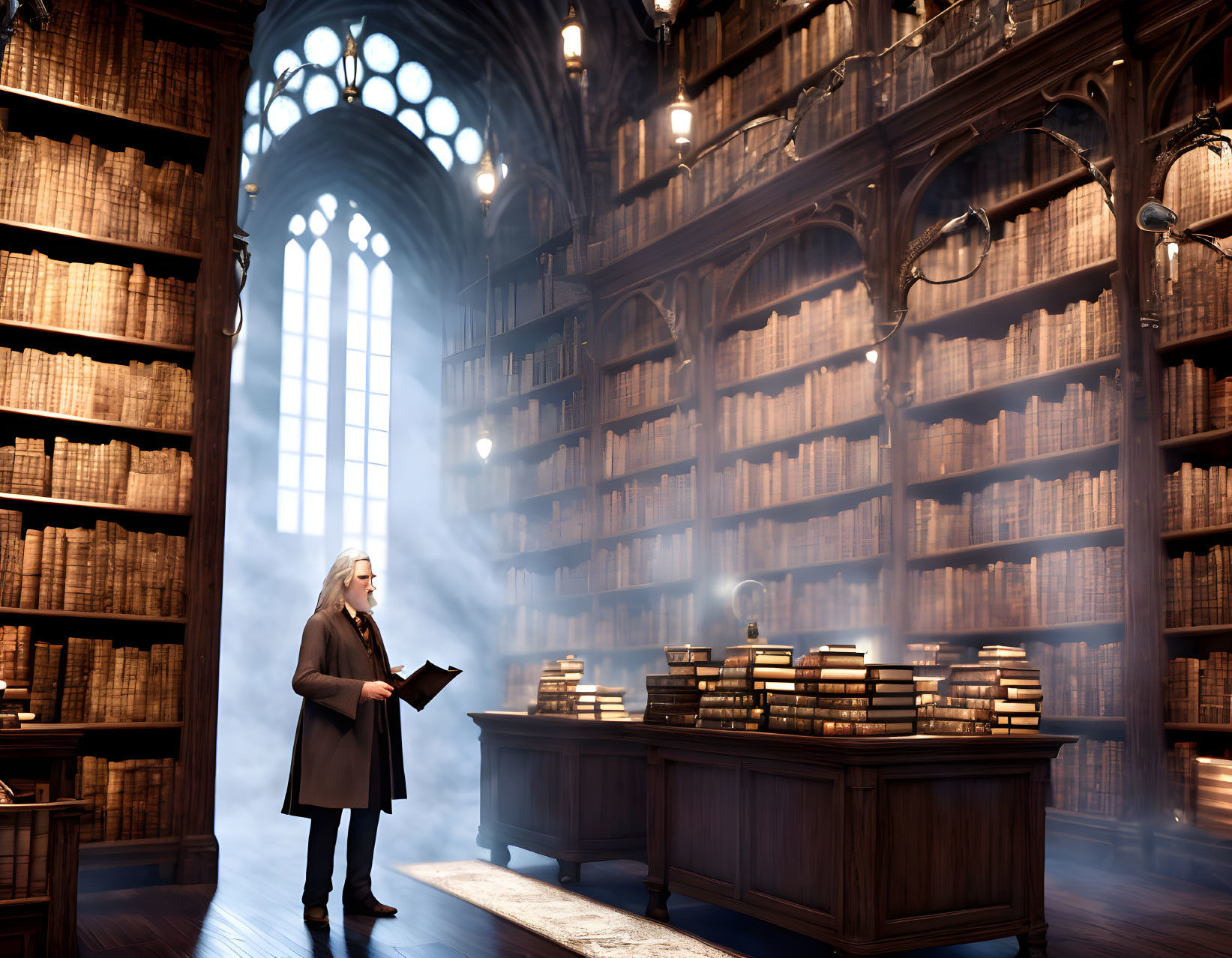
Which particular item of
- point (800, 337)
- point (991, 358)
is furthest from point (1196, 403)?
point (800, 337)

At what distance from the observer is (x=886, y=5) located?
22.6ft

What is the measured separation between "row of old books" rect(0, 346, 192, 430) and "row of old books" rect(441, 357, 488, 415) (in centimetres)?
539

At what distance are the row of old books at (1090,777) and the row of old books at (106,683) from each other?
413cm

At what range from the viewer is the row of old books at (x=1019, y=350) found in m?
5.69

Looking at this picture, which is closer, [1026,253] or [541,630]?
[1026,253]

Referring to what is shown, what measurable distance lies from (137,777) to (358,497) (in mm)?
6287

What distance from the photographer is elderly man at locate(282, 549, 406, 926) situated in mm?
4363

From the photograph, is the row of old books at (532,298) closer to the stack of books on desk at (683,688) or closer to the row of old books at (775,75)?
the row of old books at (775,75)

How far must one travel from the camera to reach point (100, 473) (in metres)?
5.25

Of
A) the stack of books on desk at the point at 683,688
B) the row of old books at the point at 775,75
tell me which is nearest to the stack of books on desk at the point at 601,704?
the stack of books on desk at the point at 683,688

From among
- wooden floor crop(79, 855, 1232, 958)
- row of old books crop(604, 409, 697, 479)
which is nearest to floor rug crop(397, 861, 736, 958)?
wooden floor crop(79, 855, 1232, 958)

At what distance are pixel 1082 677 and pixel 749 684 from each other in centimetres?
219

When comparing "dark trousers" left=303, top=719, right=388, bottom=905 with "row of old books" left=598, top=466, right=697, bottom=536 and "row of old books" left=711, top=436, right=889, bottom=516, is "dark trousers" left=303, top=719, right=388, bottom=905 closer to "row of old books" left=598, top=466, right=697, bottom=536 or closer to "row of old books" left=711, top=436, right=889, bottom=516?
"row of old books" left=711, top=436, right=889, bottom=516

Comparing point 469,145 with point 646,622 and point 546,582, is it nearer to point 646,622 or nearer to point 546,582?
point 546,582
